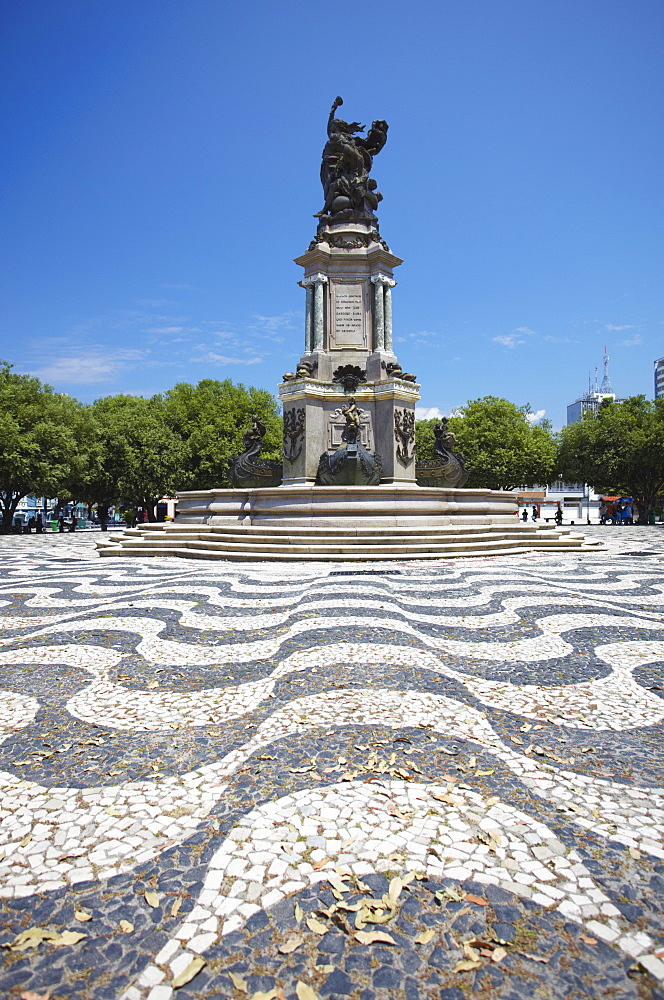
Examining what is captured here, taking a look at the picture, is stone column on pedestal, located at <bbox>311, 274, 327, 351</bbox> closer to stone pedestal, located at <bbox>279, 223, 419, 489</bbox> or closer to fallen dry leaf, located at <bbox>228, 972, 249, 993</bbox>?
stone pedestal, located at <bbox>279, 223, 419, 489</bbox>

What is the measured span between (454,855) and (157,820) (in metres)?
1.27

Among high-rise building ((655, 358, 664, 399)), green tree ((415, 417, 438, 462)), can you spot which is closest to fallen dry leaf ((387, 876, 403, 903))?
green tree ((415, 417, 438, 462))

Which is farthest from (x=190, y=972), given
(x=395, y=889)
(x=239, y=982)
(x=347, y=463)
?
(x=347, y=463)

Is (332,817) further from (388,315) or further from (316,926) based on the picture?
(388,315)

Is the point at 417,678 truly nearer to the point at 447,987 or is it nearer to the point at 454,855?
the point at 454,855

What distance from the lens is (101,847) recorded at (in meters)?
2.27

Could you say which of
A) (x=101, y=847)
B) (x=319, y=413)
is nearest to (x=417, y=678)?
(x=101, y=847)

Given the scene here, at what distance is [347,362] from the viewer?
17375 mm

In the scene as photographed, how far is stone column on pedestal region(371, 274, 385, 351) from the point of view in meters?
17.5

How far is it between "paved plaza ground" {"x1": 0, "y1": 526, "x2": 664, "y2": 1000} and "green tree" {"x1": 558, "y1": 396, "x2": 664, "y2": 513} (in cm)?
3512

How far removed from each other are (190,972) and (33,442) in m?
29.8

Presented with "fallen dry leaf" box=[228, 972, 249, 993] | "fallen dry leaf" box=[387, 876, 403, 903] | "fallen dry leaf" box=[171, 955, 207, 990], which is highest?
"fallen dry leaf" box=[171, 955, 207, 990]

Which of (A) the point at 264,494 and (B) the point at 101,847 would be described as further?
(A) the point at 264,494

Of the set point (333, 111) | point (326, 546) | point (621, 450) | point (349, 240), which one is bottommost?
point (326, 546)
